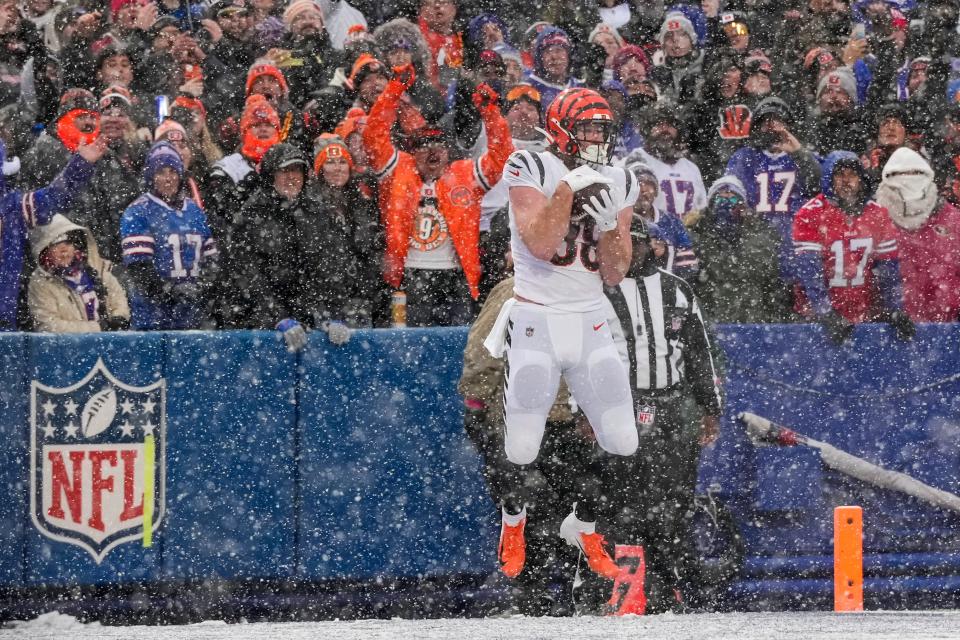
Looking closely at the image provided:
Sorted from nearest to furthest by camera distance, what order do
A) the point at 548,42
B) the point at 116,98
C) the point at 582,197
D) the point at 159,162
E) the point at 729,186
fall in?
the point at 582,197, the point at 159,162, the point at 729,186, the point at 116,98, the point at 548,42

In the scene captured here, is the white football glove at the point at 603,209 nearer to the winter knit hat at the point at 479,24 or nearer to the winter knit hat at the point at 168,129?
the winter knit hat at the point at 168,129

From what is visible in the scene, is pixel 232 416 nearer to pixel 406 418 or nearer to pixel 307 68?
pixel 406 418

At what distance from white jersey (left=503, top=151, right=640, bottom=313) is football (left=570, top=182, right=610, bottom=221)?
0.10 feet

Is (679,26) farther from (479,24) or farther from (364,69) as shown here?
(364,69)

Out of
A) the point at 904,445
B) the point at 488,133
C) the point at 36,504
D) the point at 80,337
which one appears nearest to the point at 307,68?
the point at 488,133

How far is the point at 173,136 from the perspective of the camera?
8.52 meters

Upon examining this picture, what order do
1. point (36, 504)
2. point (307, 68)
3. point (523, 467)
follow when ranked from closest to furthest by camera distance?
point (523, 467)
point (36, 504)
point (307, 68)

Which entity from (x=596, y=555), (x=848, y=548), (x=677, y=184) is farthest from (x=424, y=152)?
(x=848, y=548)

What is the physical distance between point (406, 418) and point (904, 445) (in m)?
3.00

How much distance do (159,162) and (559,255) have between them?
128 inches

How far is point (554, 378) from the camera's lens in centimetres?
578

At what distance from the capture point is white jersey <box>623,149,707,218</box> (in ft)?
29.2

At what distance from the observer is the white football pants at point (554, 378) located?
18.9 ft

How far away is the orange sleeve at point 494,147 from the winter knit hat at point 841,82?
3283 mm
